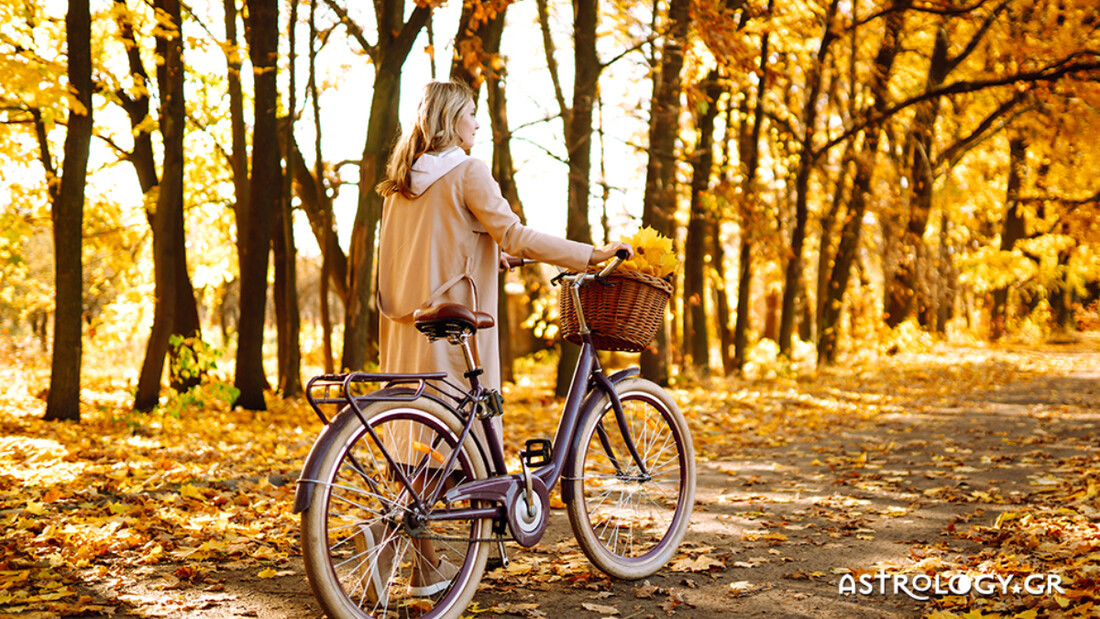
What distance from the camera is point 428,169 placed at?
11.5ft

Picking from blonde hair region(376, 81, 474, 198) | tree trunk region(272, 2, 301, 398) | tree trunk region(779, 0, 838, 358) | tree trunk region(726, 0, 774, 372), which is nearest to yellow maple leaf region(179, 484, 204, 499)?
blonde hair region(376, 81, 474, 198)

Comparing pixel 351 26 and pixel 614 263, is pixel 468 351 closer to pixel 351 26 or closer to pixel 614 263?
pixel 614 263

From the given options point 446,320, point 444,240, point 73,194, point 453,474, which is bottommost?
point 453,474

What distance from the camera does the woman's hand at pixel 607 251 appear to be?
3.47 m

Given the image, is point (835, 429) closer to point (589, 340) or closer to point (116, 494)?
point (589, 340)

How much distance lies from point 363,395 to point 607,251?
1136mm

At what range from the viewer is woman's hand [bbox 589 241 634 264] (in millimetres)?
3471

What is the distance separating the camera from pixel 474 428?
3416mm

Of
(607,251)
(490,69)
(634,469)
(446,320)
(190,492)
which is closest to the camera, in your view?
(446,320)

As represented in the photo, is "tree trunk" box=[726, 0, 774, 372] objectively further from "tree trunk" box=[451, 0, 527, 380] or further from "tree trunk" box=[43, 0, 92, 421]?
"tree trunk" box=[43, 0, 92, 421]

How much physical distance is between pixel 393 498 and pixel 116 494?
3.17 metres

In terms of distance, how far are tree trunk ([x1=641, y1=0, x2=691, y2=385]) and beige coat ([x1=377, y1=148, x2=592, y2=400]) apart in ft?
27.2

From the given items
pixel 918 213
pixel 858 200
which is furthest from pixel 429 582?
pixel 918 213

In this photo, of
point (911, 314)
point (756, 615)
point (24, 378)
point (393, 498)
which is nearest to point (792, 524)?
point (756, 615)
